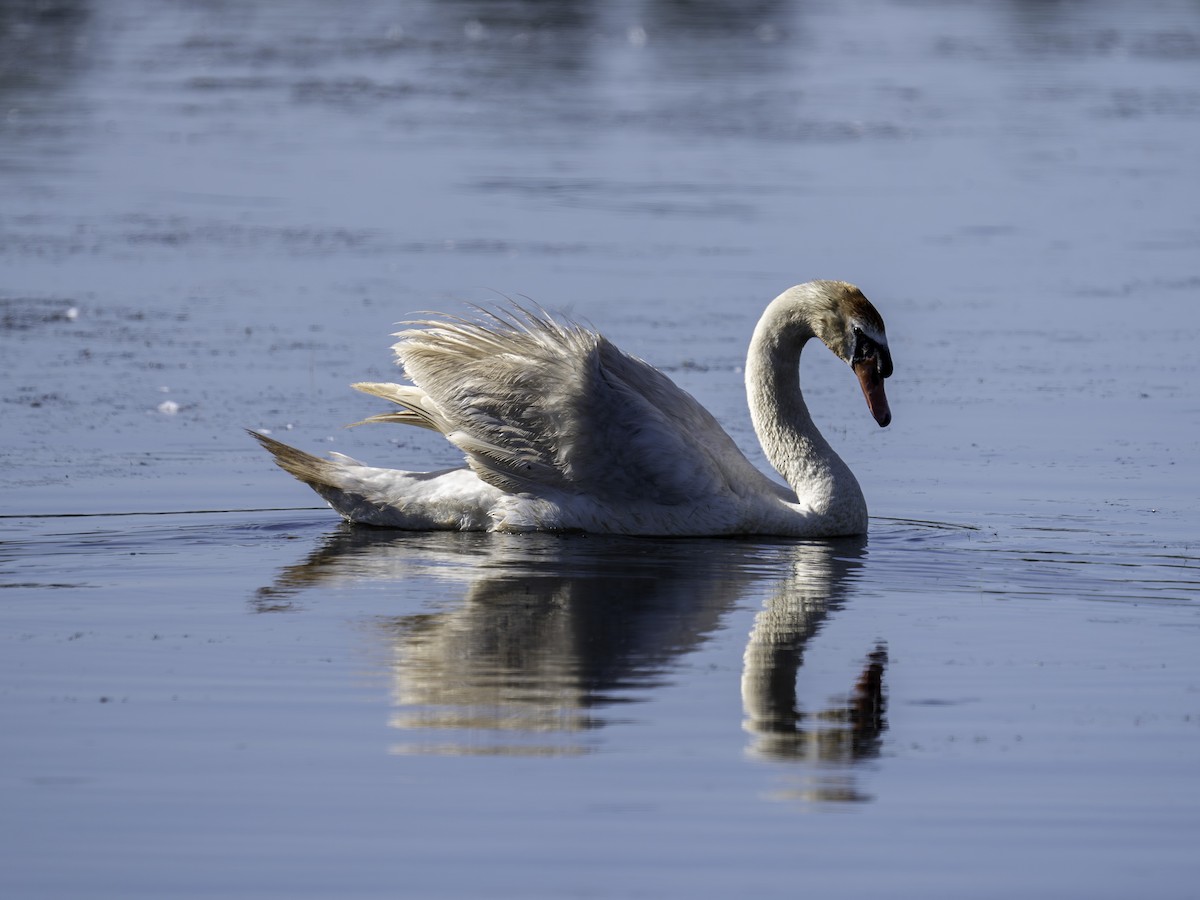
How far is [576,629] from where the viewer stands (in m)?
7.33

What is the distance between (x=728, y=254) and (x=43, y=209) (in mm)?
6006

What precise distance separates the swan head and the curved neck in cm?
7

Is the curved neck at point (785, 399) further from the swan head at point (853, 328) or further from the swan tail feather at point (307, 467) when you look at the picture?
the swan tail feather at point (307, 467)

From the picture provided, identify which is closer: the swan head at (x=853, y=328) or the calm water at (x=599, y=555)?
the calm water at (x=599, y=555)

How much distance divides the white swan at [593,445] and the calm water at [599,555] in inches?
8.4

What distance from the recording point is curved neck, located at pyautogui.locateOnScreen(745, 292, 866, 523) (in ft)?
31.0

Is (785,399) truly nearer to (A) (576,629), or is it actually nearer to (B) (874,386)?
(B) (874,386)

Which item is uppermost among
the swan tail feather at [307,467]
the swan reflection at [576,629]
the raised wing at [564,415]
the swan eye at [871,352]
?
the swan eye at [871,352]

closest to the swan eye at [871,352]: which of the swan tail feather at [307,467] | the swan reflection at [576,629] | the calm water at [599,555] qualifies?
the calm water at [599,555]

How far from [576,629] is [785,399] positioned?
2.64 m

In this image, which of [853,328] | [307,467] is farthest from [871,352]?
[307,467]

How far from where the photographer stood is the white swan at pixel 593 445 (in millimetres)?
9070

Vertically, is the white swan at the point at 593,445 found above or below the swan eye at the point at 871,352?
below

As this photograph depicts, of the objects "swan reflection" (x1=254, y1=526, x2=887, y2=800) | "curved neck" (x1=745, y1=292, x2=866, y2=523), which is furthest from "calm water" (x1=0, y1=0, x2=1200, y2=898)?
"curved neck" (x1=745, y1=292, x2=866, y2=523)
